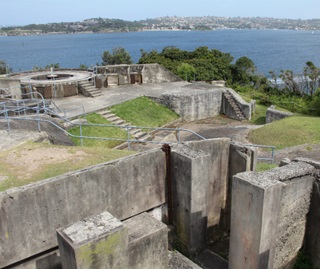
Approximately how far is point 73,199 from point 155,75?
2000 centimetres

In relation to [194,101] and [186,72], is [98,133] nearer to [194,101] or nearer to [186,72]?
[194,101]

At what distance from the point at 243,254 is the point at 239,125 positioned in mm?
14497

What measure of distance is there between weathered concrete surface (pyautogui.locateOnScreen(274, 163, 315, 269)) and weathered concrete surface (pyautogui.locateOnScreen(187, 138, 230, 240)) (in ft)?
5.92

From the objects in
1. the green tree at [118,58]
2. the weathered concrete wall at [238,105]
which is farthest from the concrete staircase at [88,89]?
the green tree at [118,58]

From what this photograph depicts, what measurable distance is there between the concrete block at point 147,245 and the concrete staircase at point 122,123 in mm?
9837

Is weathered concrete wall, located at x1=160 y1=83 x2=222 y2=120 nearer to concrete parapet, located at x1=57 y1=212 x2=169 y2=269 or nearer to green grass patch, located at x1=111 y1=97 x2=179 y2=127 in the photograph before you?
green grass patch, located at x1=111 y1=97 x2=179 y2=127

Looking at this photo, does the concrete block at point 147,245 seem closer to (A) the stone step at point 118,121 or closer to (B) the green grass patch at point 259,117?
(A) the stone step at point 118,121

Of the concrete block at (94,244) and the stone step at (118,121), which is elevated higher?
the concrete block at (94,244)

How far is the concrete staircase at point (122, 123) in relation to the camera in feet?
56.4

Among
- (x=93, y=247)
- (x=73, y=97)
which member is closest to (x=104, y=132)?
(x=73, y=97)

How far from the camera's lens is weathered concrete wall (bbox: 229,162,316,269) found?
7289 mm

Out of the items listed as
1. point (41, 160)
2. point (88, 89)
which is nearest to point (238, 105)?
point (88, 89)

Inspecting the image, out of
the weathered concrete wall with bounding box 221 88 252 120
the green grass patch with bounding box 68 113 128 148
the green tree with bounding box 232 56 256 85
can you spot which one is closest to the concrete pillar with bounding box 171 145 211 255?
the green grass patch with bounding box 68 113 128 148

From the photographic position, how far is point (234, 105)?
23.2 m
